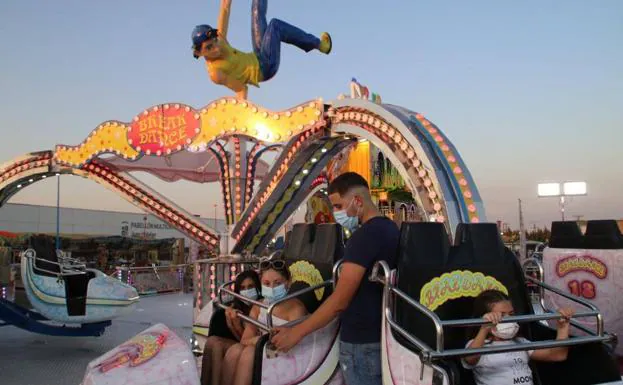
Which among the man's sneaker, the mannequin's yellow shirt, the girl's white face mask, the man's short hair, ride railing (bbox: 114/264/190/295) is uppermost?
the man's sneaker

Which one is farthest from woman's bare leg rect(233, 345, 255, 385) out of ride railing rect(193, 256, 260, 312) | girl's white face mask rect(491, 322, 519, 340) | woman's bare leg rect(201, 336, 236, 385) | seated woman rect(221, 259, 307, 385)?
ride railing rect(193, 256, 260, 312)

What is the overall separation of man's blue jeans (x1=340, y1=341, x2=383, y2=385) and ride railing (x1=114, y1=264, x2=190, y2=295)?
11466 millimetres

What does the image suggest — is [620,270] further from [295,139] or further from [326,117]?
[295,139]

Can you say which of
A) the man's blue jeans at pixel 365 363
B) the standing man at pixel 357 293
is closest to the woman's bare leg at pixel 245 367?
the standing man at pixel 357 293

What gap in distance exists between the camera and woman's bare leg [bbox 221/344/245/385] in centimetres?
290

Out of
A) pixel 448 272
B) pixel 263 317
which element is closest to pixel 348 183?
pixel 448 272

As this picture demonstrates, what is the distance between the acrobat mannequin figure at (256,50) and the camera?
9.16 m

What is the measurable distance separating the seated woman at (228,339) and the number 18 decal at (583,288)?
2.99 metres

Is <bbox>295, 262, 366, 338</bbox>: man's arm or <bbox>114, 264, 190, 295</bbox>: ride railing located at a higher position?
<bbox>295, 262, 366, 338</bbox>: man's arm

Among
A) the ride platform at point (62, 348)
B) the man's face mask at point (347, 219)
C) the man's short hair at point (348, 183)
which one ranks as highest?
the man's short hair at point (348, 183)

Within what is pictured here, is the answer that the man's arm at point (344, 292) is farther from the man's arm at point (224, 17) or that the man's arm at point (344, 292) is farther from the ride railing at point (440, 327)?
the man's arm at point (224, 17)

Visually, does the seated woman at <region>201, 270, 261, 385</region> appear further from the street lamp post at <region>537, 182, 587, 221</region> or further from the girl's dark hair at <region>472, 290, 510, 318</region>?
the street lamp post at <region>537, 182, 587, 221</region>

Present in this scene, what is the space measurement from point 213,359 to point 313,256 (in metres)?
0.80

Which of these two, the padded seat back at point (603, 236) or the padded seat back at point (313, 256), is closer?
the padded seat back at point (313, 256)
